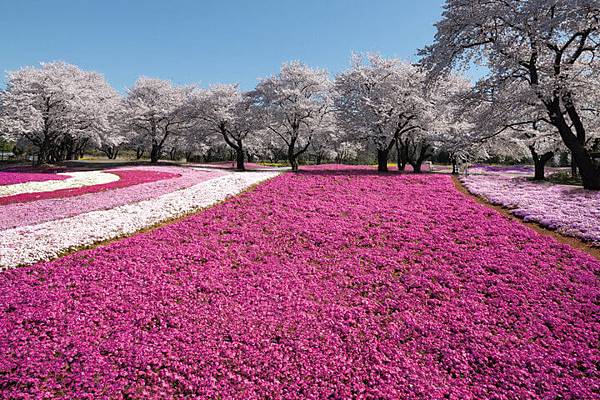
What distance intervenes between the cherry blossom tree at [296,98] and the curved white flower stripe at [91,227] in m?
21.7

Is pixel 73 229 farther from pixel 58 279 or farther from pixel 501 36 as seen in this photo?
pixel 501 36

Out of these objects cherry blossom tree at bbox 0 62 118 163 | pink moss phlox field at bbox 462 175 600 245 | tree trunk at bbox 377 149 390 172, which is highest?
cherry blossom tree at bbox 0 62 118 163

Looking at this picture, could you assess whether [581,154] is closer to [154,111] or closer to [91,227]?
[91,227]

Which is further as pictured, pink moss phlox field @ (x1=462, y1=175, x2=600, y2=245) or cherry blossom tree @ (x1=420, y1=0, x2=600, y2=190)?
cherry blossom tree @ (x1=420, y1=0, x2=600, y2=190)

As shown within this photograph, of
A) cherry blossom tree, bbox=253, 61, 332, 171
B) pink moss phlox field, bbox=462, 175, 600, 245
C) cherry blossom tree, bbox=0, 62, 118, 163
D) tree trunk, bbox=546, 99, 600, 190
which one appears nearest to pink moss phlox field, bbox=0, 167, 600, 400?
pink moss phlox field, bbox=462, 175, 600, 245

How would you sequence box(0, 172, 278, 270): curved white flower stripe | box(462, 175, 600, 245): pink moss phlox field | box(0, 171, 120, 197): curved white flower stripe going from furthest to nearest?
box(0, 171, 120, 197): curved white flower stripe → box(462, 175, 600, 245): pink moss phlox field → box(0, 172, 278, 270): curved white flower stripe

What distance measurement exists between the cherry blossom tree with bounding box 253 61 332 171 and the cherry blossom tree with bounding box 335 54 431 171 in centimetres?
487

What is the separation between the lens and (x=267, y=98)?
42.1m

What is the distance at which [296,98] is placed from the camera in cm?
3997

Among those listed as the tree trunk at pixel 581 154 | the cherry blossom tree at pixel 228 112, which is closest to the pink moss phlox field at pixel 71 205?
the cherry blossom tree at pixel 228 112

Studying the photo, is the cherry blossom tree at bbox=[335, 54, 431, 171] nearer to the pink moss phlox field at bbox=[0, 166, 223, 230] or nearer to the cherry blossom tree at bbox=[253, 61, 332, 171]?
the cherry blossom tree at bbox=[253, 61, 332, 171]

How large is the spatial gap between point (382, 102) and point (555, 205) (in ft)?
66.2

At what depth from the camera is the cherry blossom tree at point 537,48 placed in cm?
1791

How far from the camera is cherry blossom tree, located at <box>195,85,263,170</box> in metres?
44.6
